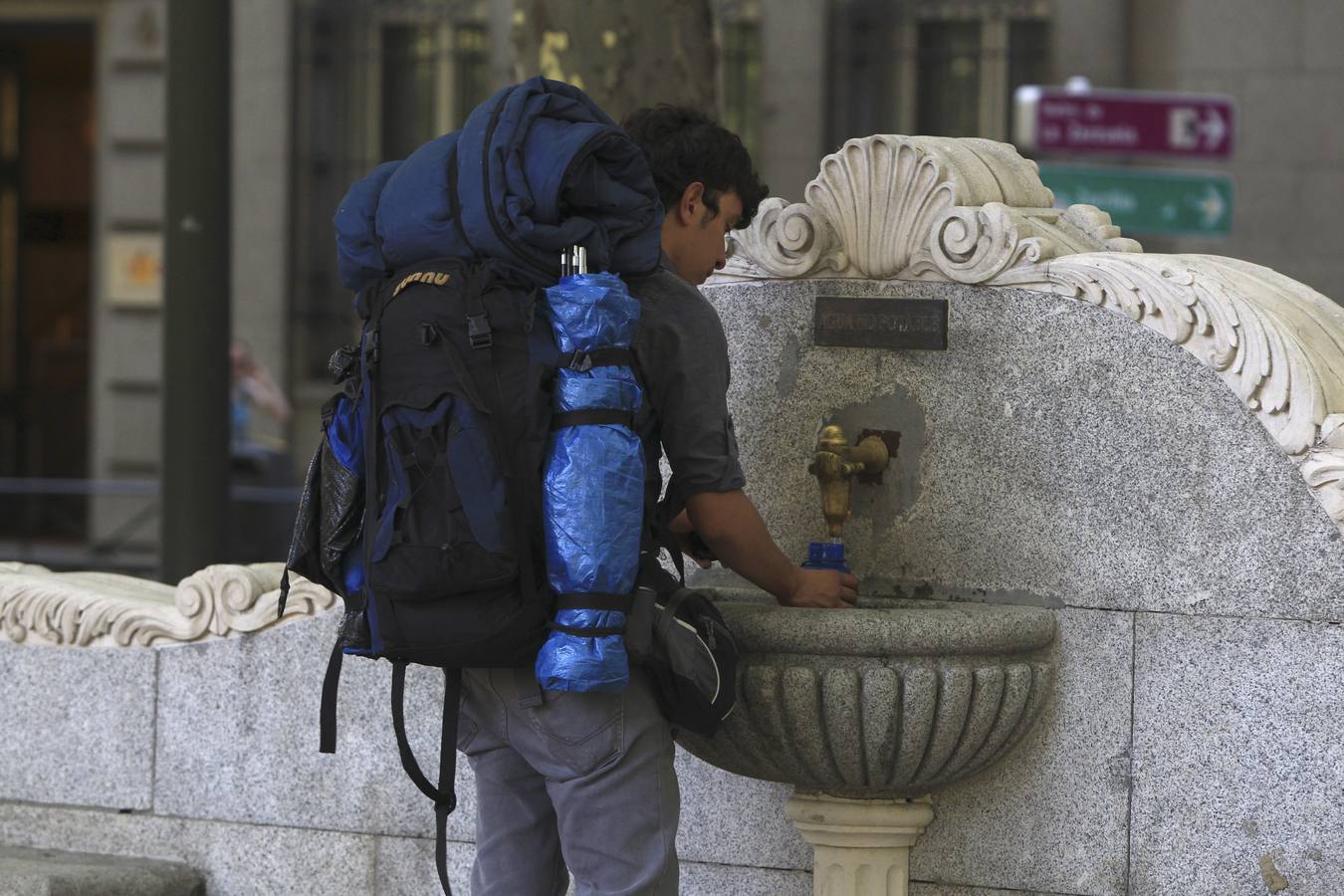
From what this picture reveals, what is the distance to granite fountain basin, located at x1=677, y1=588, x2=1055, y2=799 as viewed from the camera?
3.66m

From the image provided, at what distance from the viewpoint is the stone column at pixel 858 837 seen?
406cm

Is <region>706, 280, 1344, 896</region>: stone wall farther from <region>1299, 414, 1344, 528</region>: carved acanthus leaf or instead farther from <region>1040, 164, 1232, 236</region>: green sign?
<region>1040, 164, 1232, 236</region>: green sign

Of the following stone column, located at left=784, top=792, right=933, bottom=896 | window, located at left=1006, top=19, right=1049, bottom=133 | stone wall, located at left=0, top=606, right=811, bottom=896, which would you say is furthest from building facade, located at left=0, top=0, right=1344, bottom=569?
stone column, located at left=784, top=792, right=933, bottom=896

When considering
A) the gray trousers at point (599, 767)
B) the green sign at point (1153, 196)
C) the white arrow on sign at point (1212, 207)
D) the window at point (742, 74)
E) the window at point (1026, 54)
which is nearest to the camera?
the gray trousers at point (599, 767)

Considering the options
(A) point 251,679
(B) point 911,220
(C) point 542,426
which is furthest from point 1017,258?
(A) point 251,679

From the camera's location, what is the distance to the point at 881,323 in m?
4.21

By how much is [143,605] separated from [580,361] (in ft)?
6.98

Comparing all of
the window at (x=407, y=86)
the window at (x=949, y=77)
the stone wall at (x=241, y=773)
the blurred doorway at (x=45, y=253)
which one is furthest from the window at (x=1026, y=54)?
the stone wall at (x=241, y=773)

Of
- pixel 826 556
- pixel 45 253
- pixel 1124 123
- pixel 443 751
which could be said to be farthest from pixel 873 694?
pixel 45 253

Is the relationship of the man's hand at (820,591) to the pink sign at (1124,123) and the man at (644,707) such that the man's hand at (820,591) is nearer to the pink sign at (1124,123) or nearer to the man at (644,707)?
the man at (644,707)

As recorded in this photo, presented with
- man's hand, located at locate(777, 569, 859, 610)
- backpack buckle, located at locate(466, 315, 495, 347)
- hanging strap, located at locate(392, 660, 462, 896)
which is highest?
backpack buckle, located at locate(466, 315, 495, 347)

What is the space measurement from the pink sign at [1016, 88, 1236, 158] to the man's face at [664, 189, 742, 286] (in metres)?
5.67

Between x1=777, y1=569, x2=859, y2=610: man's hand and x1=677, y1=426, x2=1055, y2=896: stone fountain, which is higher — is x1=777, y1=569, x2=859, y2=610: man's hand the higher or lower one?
the higher one

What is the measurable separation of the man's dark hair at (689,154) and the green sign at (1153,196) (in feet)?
18.1
